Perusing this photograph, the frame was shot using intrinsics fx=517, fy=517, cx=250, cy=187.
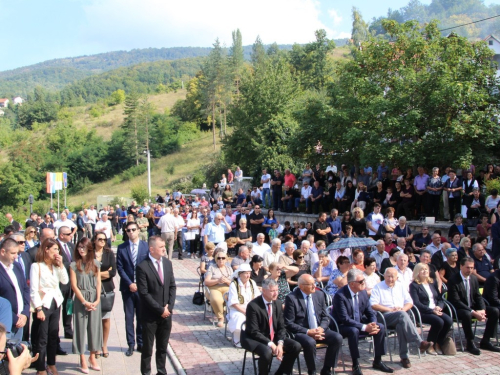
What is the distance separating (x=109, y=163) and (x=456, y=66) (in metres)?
71.1

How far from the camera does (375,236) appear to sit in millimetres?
13023

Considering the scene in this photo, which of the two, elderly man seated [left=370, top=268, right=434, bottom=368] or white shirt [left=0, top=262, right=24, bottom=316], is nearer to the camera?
white shirt [left=0, top=262, right=24, bottom=316]

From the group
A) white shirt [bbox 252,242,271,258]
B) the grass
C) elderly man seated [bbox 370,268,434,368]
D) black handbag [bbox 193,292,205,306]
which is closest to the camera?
elderly man seated [bbox 370,268,434,368]

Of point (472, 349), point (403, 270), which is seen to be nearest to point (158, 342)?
point (403, 270)

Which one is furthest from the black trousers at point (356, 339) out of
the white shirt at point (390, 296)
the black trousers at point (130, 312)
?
A: the black trousers at point (130, 312)

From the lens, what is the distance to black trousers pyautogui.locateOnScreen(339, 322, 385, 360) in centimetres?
697

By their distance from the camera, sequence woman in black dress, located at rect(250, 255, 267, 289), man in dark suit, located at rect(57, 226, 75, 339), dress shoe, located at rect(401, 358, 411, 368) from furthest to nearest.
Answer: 1. woman in black dress, located at rect(250, 255, 267, 289)
2. man in dark suit, located at rect(57, 226, 75, 339)
3. dress shoe, located at rect(401, 358, 411, 368)

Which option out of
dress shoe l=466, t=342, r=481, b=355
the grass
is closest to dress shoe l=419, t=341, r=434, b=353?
dress shoe l=466, t=342, r=481, b=355

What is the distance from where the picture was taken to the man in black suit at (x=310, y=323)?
22.0ft

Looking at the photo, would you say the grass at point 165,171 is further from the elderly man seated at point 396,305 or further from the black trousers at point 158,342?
the black trousers at point 158,342

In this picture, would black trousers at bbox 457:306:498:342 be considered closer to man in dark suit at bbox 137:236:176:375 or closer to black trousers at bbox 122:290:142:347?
man in dark suit at bbox 137:236:176:375

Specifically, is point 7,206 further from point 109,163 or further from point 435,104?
point 435,104

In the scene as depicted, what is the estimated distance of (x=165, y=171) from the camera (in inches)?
2719

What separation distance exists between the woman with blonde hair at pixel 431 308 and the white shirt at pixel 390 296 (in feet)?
0.84
